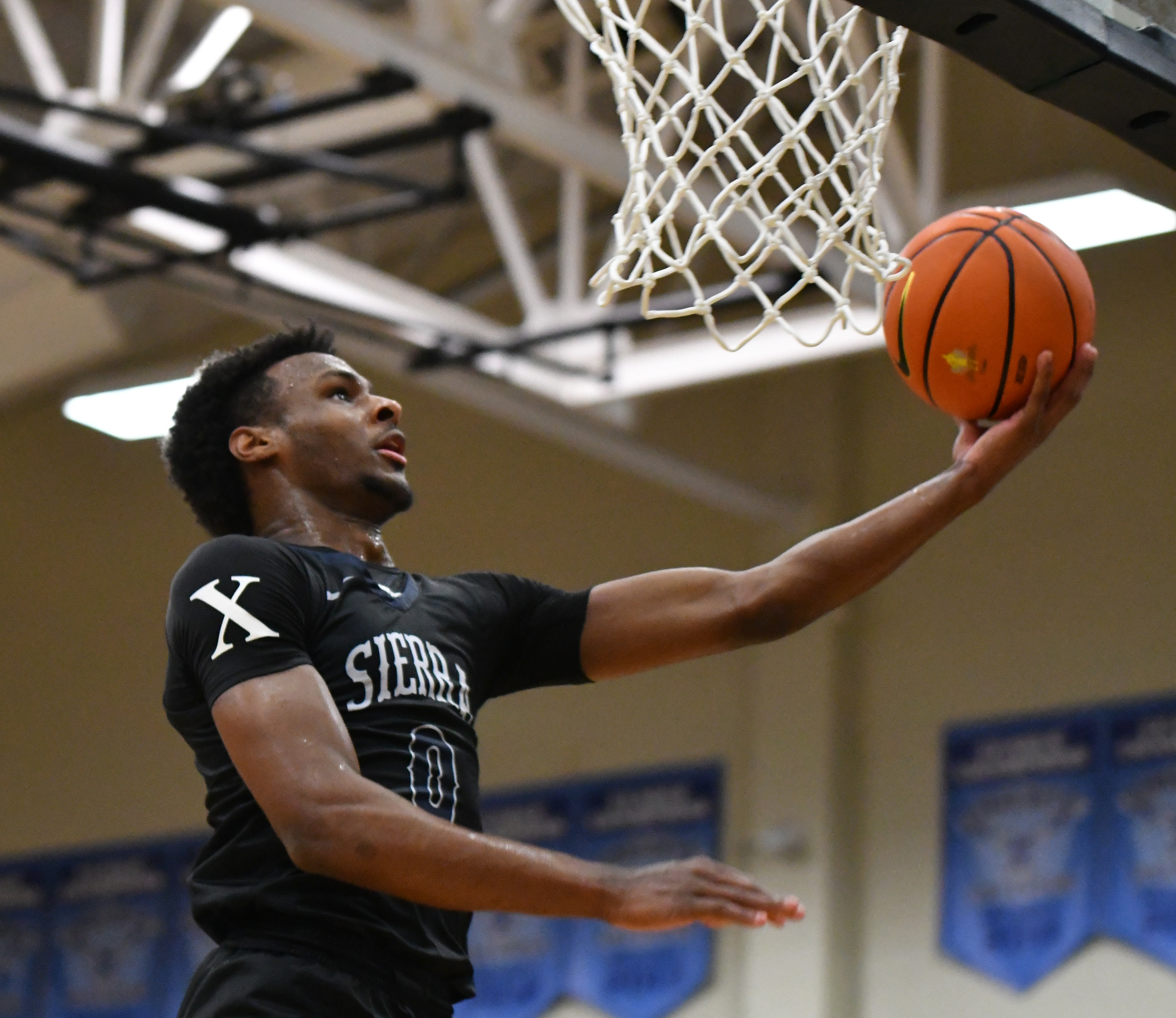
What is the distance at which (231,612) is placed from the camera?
8.87ft

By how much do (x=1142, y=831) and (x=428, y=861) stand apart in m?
6.40

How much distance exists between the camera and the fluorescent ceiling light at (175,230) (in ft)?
25.0

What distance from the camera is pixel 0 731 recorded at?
1228 centimetres

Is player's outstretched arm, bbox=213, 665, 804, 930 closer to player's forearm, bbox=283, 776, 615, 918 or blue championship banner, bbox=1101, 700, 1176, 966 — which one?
player's forearm, bbox=283, 776, 615, 918

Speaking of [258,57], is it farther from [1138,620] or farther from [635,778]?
[1138,620]

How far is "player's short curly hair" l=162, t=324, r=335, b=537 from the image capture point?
3.23 m

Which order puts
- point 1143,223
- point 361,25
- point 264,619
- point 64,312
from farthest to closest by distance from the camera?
point 64,312 → point 1143,223 → point 361,25 → point 264,619

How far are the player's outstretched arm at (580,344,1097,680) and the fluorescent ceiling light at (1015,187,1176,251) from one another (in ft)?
14.1

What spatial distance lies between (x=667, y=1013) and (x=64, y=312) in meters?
5.45

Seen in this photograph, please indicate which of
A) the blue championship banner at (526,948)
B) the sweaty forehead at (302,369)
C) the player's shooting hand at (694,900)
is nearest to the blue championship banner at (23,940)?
the blue championship banner at (526,948)

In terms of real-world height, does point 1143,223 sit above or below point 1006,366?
above

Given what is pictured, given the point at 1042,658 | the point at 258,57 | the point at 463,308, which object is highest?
the point at 258,57

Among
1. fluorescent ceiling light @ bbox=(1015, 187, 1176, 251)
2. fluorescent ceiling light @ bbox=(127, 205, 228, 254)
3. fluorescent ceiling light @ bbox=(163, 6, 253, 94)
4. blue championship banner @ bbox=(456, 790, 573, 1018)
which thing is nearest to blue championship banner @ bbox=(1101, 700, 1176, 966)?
fluorescent ceiling light @ bbox=(1015, 187, 1176, 251)

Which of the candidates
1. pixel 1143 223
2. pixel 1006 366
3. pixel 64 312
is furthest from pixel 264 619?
pixel 64 312
